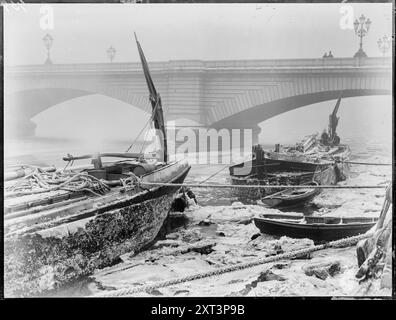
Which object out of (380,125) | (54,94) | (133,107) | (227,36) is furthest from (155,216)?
(380,125)

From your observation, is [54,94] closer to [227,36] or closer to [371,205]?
[227,36]

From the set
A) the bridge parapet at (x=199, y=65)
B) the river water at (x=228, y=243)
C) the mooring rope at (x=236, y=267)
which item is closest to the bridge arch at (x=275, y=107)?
the bridge parapet at (x=199, y=65)

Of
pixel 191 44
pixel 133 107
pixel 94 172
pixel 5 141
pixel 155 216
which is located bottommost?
pixel 155 216

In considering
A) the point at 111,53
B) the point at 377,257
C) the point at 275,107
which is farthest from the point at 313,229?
the point at 111,53

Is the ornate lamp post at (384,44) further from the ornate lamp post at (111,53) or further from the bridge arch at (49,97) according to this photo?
the ornate lamp post at (111,53)

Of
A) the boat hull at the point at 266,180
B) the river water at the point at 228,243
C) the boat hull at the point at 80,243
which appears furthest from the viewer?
the boat hull at the point at 266,180

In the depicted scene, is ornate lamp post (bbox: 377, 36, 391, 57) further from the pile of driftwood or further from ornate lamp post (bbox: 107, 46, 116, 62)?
ornate lamp post (bbox: 107, 46, 116, 62)
